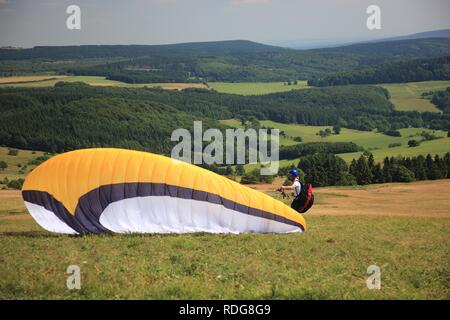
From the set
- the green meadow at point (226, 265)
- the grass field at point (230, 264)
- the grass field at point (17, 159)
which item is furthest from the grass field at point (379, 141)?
the green meadow at point (226, 265)

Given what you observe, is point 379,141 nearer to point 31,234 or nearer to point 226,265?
point 31,234

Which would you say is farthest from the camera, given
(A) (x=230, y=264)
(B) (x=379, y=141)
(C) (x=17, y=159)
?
(B) (x=379, y=141)

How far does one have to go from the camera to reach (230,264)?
51.2ft

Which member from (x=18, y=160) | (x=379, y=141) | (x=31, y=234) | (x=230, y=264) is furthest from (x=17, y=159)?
(x=230, y=264)

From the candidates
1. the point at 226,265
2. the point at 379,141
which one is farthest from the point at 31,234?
the point at 379,141

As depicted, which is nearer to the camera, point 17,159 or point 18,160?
point 18,160

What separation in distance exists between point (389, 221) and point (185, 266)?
15497 mm

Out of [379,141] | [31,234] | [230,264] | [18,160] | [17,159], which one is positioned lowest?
[18,160]

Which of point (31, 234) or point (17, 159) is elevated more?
point (31, 234)

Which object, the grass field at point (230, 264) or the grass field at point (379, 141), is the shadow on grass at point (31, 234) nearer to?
the grass field at point (230, 264)

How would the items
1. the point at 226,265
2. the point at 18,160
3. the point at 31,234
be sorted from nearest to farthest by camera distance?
the point at 226,265
the point at 31,234
the point at 18,160

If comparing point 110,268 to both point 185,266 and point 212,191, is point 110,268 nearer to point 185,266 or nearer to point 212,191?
point 185,266

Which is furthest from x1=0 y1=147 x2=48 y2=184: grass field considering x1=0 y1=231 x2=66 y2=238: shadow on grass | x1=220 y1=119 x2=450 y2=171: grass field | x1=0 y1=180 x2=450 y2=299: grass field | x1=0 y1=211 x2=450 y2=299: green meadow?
x1=0 y1=211 x2=450 y2=299: green meadow
